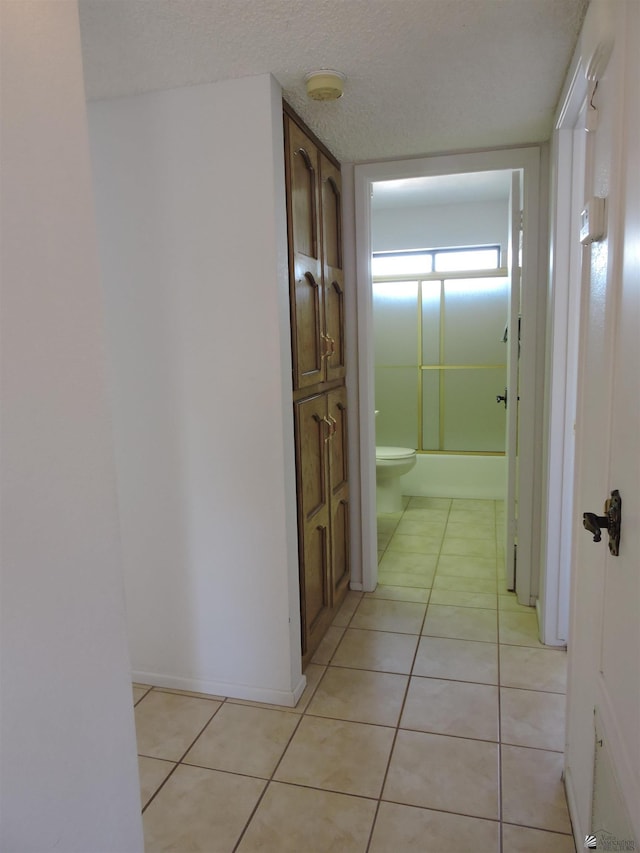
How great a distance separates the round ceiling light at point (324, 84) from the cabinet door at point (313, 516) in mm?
1025

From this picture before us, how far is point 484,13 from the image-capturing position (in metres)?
1.53

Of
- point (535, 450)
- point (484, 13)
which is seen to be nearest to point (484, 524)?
point (535, 450)

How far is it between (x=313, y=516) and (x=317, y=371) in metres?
0.59

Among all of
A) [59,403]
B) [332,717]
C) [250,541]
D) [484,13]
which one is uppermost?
[484,13]

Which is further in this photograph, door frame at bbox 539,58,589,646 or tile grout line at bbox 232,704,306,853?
door frame at bbox 539,58,589,646

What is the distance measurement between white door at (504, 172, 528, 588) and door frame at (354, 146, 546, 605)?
90 mm

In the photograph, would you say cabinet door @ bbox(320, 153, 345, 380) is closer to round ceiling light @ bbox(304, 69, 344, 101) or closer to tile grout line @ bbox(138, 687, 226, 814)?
round ceiling light @ bbox(304, 69, 344, 101)

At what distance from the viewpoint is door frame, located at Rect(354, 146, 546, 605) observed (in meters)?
2.59

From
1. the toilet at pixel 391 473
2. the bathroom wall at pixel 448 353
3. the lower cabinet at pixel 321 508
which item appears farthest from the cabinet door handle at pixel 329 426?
the bathroom wall at pixel 448 353

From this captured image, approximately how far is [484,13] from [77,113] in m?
1.10

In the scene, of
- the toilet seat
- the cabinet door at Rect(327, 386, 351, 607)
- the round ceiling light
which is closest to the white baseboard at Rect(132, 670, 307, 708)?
the cabinet door at Rect(327, 386, 351, 607)

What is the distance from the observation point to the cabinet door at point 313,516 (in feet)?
7.36

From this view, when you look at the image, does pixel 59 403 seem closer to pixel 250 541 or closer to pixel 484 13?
pixel 250 541

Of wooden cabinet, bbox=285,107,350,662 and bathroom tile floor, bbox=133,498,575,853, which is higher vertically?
wooden cabinet, bbox=285,107,350,662
